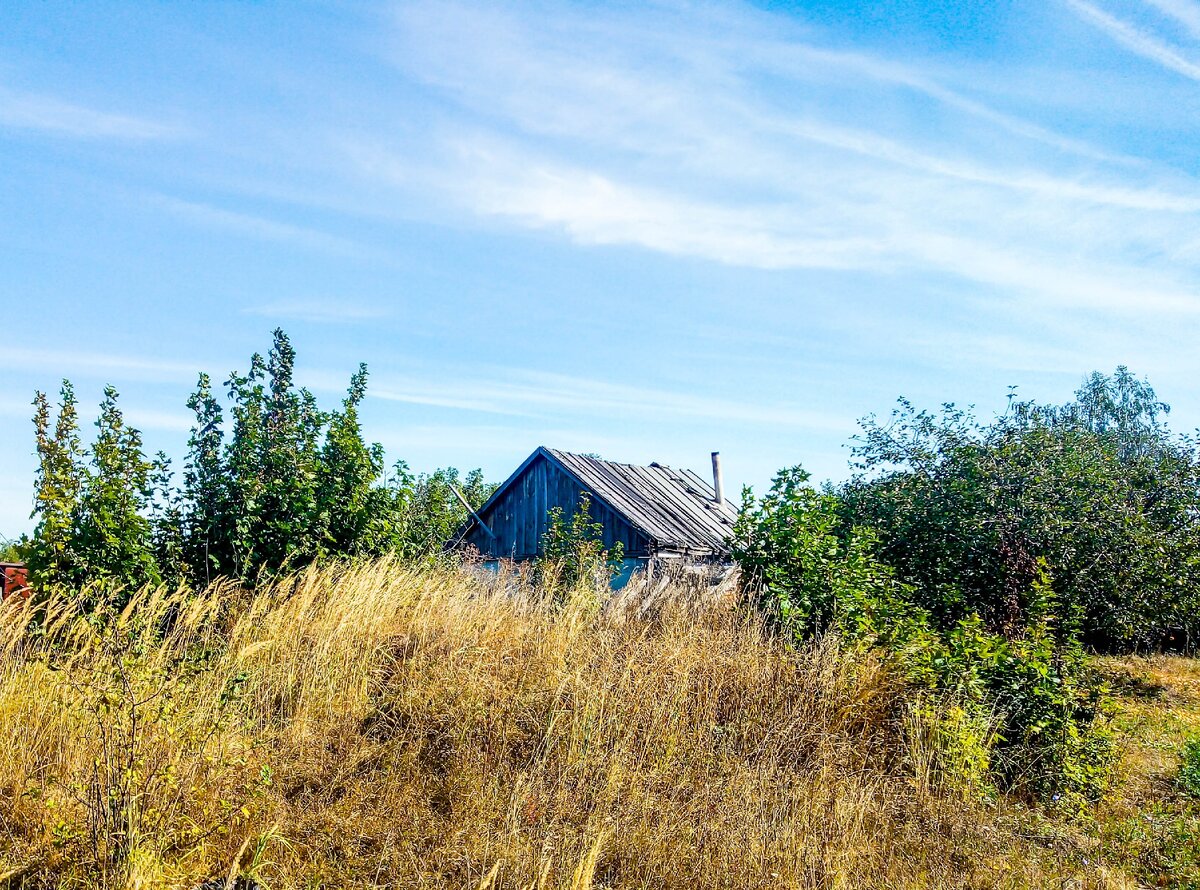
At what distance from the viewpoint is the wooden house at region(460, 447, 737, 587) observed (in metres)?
19.6

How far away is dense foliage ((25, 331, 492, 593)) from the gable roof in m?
8.46

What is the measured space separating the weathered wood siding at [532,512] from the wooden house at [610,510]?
0.07 feet

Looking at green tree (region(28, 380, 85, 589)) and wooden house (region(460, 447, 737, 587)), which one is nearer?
A: green tree (region(28, 380, 85, 589))

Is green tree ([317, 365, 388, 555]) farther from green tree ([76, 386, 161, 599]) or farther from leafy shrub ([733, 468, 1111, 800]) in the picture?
leafy shrub ([733, 468, 1111, 800])

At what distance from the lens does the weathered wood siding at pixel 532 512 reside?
66.5 feet

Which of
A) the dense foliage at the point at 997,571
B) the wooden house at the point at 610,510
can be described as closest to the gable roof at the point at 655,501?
the wooden house at the point at 610,510

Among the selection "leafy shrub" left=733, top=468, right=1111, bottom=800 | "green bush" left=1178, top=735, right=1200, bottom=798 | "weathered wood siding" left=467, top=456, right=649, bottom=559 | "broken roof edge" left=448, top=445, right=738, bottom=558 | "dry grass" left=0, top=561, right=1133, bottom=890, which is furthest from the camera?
"weathered wood siding" left=467, top=456, right=649, bottom=559

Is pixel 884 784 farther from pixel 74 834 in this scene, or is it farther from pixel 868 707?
pixel 74 834

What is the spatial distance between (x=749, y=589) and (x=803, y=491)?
A: 126 centimetres

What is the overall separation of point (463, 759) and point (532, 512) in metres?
15.7

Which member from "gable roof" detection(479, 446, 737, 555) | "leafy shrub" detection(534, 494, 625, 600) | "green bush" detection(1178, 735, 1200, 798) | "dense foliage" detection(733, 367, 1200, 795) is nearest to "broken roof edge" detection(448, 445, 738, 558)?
"gable roof" detection(479, 446, 737, 555)

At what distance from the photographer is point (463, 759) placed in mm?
6215

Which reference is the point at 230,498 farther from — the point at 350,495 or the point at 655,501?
the point at 655,501

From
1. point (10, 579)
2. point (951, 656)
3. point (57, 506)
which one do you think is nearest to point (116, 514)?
point (57, 506)
